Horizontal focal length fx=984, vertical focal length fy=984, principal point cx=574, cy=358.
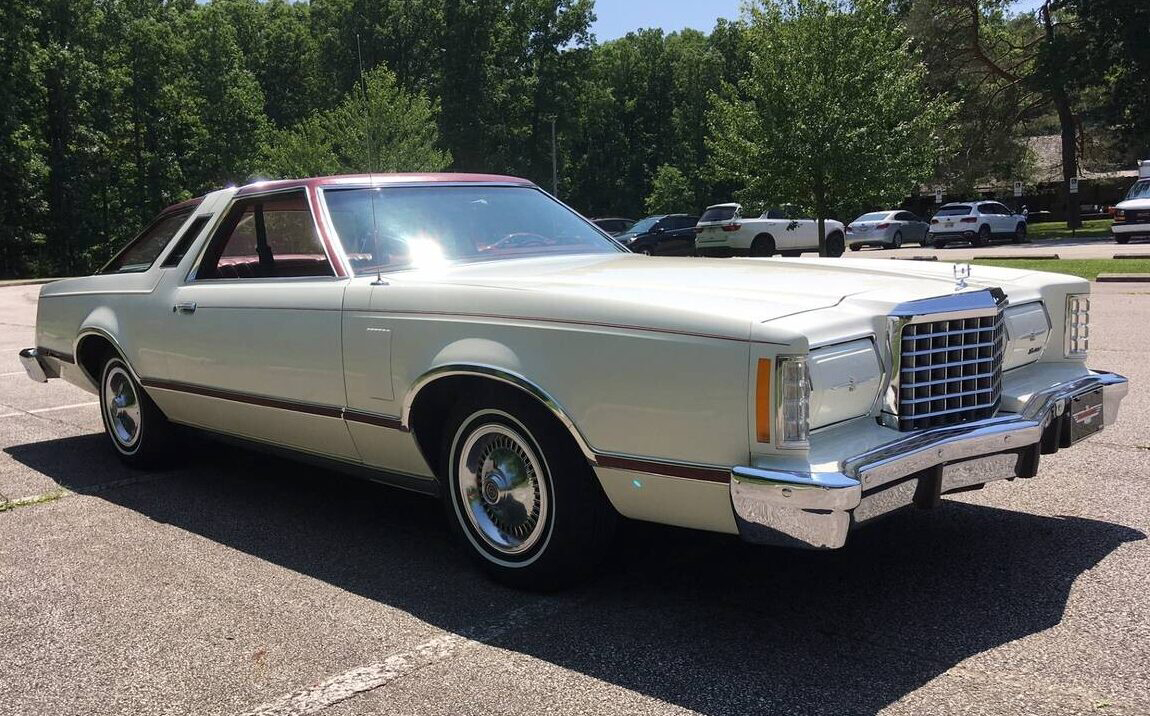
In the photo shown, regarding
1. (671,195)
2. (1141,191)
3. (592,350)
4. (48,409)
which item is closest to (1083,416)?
(592,350)

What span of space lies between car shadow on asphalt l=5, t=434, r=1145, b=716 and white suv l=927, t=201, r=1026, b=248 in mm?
31092

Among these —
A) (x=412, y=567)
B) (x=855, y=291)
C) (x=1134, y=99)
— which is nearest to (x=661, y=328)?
(x=855, y=291)

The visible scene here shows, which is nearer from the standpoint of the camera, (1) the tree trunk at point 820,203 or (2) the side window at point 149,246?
(2) the side window at point 149,246

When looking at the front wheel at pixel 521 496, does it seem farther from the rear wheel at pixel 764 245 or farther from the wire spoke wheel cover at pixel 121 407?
the rear wheel at pixel 764 245

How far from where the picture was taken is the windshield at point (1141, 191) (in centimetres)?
2495

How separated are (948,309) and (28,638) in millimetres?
3474

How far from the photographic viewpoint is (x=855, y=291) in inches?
139

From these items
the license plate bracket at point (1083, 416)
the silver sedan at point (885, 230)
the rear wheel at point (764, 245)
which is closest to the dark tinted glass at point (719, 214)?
the rear wheel at point (764, 245)

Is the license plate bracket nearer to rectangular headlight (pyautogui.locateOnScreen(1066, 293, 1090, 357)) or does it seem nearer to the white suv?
rectangular headlight (pyautogui.locateOnScreen(1066, 293, 1090, 357))

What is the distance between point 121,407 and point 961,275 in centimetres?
478

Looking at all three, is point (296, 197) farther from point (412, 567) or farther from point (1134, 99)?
point (1134, 99)

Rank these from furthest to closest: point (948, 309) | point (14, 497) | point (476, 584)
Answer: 1. point (14, 497)
2. point (476, 584)
3. point (948, 309)

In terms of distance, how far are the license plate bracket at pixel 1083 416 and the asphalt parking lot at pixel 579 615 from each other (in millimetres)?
491

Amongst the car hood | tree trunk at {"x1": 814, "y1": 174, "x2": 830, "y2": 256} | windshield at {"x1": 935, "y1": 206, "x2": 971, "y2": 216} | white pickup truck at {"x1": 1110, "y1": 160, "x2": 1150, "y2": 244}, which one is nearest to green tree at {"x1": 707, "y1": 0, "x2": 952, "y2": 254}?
tree trunk at {"x1": 814, "y1": 174, "x2": 830, "y2": 256}
